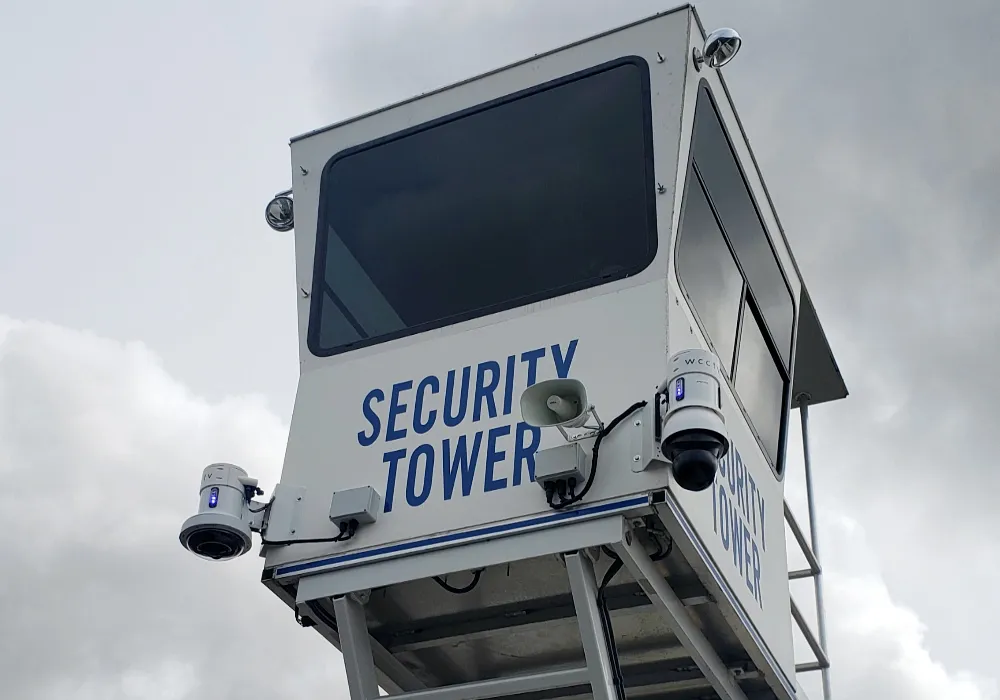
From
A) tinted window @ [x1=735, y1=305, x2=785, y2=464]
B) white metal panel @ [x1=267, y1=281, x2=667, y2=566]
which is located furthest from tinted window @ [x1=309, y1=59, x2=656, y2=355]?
tinted window @ [x1=735, y1=305, x2=785, y2=464]

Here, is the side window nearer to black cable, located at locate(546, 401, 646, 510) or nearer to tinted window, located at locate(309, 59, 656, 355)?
tinted window, located at locate(309, 59, 656, 355)

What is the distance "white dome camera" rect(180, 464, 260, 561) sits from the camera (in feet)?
23.6

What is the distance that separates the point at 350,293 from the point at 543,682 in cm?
274

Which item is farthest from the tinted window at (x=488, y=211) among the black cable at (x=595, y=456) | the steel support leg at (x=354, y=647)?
the steel support leg at (x=354, y=647)

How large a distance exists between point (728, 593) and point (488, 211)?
100 inches

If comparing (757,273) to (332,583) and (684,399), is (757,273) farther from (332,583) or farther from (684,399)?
(332,583)

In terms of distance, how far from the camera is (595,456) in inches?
261

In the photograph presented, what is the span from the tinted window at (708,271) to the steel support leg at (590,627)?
1760mm

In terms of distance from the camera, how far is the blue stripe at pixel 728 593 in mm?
6586

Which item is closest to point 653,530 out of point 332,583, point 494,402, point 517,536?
point 517,536

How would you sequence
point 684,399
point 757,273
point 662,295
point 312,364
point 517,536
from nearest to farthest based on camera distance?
point 684,399
point 517,536
point 662,295
point 312,364
point 757,273

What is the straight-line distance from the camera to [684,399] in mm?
6355

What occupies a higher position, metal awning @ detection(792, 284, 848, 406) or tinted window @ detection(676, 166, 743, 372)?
metal awning @ detection(792, 284, 848, 406)

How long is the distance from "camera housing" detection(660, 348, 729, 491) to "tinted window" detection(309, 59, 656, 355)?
1.11 m
